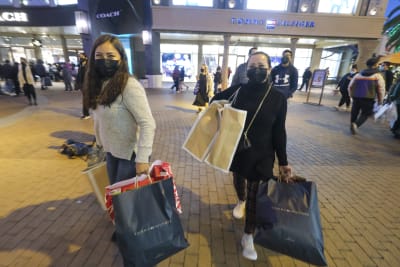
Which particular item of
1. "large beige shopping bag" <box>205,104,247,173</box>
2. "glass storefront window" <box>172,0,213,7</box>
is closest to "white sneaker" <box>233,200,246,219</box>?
"large beige shopping bag" <box>205,104,247,173</box>

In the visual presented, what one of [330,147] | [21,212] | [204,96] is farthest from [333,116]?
[21,212]

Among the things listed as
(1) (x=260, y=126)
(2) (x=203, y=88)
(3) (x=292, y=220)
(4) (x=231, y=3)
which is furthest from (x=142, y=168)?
(4) (x=231, y=3)

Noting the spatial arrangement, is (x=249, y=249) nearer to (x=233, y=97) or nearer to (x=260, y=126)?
(x=260, y=126)

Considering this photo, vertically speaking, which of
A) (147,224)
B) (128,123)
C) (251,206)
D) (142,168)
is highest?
(128,123)

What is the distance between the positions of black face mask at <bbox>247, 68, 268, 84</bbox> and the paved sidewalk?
1729 mm

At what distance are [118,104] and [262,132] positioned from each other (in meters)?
1.23

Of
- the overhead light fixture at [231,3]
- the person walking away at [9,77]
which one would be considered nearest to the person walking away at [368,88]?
the overhead light fixture at [231,3]

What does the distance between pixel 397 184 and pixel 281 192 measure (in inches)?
137

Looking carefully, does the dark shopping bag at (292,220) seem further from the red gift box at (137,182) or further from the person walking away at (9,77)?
the person walking away at (9,77)

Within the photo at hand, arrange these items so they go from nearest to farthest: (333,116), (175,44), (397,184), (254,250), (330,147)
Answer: (254,250)
(397,184)
(330,147)
(333,116)
(175,44)

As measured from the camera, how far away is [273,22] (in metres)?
15.8

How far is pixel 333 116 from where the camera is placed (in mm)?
8891

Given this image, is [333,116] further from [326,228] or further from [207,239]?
[207,239]

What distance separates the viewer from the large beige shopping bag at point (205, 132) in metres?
2.00
